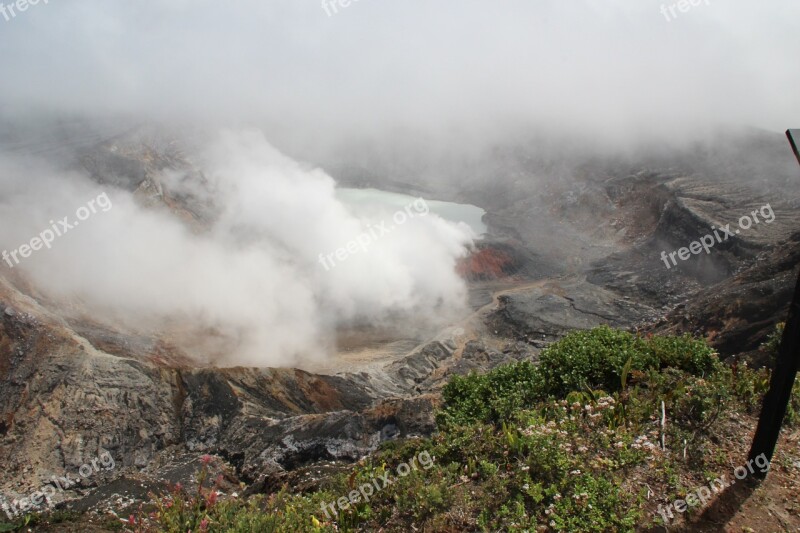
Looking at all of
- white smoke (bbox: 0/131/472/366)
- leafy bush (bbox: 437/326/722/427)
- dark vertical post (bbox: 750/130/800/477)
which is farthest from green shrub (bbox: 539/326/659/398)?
white smoke (bbox: 0/131/472/366)

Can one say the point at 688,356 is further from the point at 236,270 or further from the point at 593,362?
the point at 236,270

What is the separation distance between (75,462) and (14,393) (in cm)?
362

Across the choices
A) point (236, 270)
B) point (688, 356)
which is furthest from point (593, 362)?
point (236, 270)

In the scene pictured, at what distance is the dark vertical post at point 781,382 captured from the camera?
14.6 feet

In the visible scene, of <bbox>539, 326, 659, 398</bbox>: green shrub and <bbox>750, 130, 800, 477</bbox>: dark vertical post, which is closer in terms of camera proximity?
<bbox>750, 130, 800, 477</bbox>: dark vertical post

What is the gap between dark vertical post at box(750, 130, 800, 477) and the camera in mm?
4438

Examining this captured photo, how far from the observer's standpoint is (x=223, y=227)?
33375 mm

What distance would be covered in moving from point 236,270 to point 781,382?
26.7 metres

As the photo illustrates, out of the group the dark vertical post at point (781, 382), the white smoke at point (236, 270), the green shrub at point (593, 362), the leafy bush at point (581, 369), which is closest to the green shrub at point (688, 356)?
the leafy bush at point (581, 369)

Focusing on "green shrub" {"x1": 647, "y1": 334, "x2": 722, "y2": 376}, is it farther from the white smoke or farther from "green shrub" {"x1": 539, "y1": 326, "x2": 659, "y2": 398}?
the white smoke

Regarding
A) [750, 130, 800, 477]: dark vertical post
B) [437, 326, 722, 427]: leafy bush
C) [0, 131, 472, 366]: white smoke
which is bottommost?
[750, 130, 800, 477]: dark vertical post

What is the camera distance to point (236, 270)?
2831 cm

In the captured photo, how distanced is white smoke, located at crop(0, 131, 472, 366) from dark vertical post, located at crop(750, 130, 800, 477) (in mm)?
19955

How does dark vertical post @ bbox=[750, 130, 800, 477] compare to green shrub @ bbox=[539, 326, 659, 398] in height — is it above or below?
below
